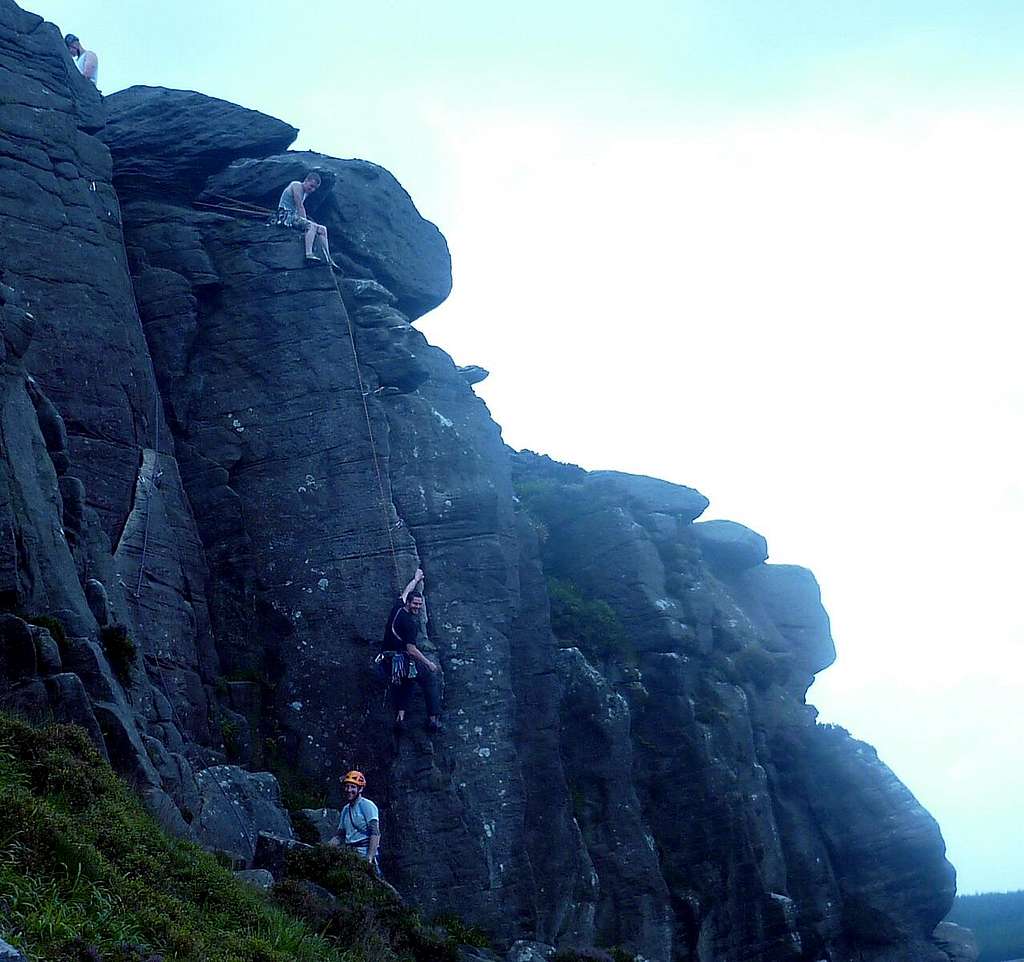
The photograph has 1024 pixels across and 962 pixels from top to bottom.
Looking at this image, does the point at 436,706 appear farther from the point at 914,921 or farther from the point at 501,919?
the point at 914,921

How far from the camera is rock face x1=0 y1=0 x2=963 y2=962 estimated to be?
74.8 feet

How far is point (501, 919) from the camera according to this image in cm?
2245

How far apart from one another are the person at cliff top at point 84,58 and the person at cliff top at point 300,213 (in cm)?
592

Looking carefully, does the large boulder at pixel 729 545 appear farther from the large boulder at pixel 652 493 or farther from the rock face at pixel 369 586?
the rock face at pixel 369 586

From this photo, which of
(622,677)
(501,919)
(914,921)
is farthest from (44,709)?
(914,921)

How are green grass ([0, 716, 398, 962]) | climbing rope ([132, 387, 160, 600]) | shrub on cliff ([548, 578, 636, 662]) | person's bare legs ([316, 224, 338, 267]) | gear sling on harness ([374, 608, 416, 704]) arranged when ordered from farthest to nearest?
person's bare legs ([316, 224, 338, 267]), shrub on cliff ([548, 578, 636, 662]), gear sling on harness ([374, 608, 416, 704]), climbing rope ([132, 387, 160, 600]), green grass ([0, 716, 398, 962])

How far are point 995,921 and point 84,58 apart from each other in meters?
37.8

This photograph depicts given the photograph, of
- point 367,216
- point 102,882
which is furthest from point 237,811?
point 367,216

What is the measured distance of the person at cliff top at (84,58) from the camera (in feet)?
101

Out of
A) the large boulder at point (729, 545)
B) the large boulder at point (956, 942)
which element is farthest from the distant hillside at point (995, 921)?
the large boulder at point (729, 545)

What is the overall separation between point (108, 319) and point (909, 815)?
22029 millimetres

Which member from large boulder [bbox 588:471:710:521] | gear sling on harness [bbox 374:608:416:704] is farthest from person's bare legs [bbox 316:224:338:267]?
gear sling on harness [bbox 374:608:416:704]

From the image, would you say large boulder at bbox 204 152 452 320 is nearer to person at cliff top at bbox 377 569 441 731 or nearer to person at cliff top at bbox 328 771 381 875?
person at cliff top at bbox 377 569 441 731

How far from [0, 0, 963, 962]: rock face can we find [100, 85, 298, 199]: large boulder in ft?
0.26
